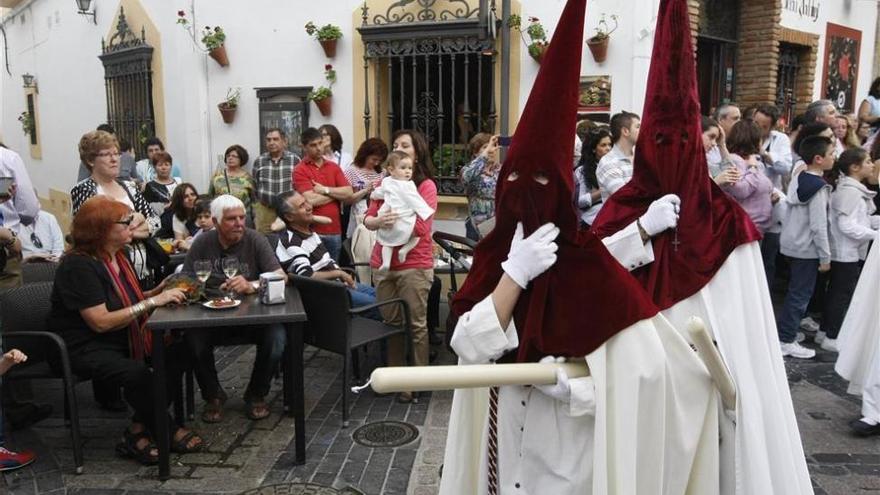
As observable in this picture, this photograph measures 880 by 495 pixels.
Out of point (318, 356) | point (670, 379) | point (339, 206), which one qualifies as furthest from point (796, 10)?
point (670, 379)

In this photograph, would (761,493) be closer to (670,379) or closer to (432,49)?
(670,379)

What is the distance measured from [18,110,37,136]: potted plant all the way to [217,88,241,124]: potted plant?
348 inches

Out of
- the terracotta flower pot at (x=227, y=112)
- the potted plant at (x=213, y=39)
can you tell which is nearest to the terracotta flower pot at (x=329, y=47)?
the potted plant at (x=213, y=39)

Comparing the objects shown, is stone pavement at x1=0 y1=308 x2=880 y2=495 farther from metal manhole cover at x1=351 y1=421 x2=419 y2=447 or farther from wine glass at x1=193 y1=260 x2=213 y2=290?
wine glass at x1=193 y1=260 x2=213 y2=290

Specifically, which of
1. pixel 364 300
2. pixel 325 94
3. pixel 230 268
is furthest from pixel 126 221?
pixel 325 94

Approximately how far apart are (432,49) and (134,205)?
14.3 feet

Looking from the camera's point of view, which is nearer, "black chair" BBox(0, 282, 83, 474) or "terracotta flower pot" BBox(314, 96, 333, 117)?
"black chair" BBox(0, 282, 83, 474)

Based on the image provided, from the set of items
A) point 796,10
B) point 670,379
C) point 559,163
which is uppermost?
point 796,10

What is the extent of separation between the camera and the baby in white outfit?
509 centimetres

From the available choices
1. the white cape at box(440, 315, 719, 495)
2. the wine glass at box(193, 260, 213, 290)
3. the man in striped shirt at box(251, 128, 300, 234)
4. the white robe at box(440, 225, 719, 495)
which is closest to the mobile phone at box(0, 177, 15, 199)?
the wine glass at box(193, 260, 213, 290)

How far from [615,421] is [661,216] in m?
0.88

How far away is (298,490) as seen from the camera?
386 cm

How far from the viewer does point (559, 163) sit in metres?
2.02

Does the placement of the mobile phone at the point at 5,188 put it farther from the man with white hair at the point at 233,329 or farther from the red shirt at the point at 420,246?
the red shirt at the point at 420,246
